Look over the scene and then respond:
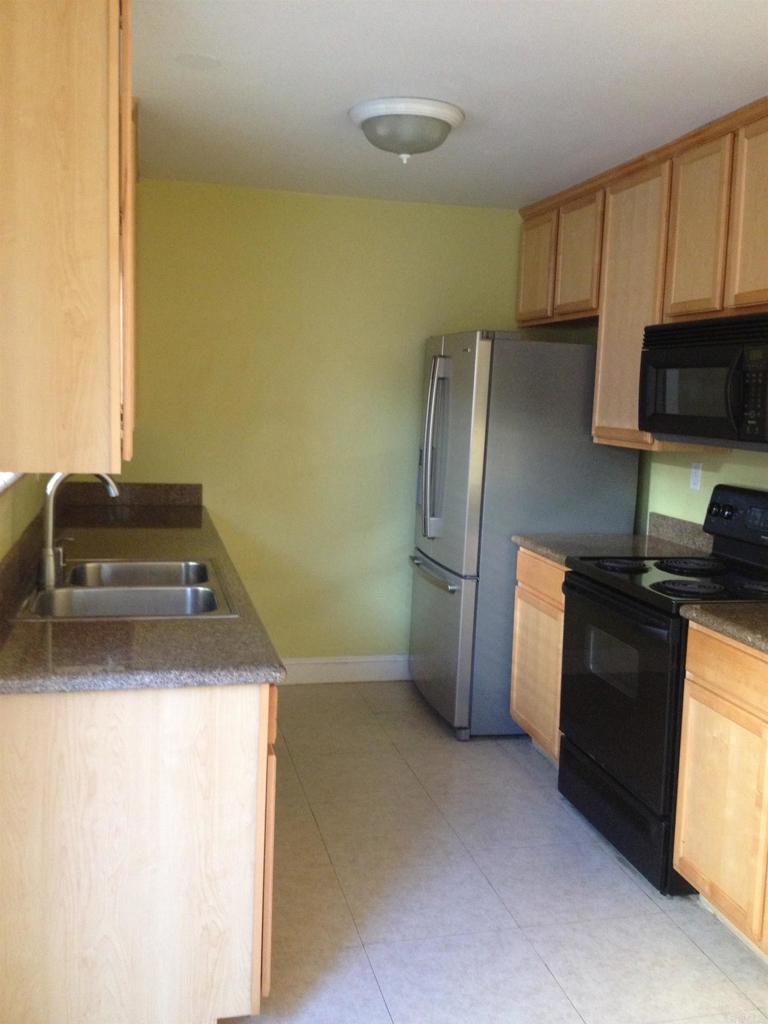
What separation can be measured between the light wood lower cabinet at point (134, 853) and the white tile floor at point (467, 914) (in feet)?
1.01

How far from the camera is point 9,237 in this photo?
6.06 ft

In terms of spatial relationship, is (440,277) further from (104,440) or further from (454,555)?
(104,440)

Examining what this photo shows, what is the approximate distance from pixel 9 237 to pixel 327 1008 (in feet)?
5.89

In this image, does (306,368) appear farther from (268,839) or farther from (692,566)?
(268,839)

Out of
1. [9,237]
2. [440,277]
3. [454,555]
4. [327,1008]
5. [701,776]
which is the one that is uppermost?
[440,277]

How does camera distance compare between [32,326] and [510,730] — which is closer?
[32,326]

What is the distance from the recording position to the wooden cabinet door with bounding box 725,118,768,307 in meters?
2.73

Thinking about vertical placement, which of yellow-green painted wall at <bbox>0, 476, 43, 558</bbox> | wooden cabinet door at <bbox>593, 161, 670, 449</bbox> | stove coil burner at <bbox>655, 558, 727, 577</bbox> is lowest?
stove coil burner at <bbox>655, 558, 727, 577</bbox>

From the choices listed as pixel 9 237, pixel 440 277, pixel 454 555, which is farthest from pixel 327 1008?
pixel 440 277

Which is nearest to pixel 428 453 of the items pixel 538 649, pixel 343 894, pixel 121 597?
pixel 538 649

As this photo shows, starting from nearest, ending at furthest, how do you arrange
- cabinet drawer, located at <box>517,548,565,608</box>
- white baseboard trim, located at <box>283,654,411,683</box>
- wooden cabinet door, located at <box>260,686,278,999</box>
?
wooden cabinet door, located at <box>260,686,278,999</box>
cabinet drawer, located at <box>517,548,565,608</box>
white baseboard trim, located at <box>283,654,411,683</box>

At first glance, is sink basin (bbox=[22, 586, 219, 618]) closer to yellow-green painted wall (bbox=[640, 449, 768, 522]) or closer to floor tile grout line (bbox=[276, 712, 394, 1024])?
floor tile grout line (bbox=[276, 712, 394, 1024])

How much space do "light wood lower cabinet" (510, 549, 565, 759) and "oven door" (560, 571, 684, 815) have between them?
0.15m

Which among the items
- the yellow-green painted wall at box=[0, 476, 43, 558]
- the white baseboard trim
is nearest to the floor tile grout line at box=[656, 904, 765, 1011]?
the yellow-green painted wall at box=[0, 476, 43, 558]
